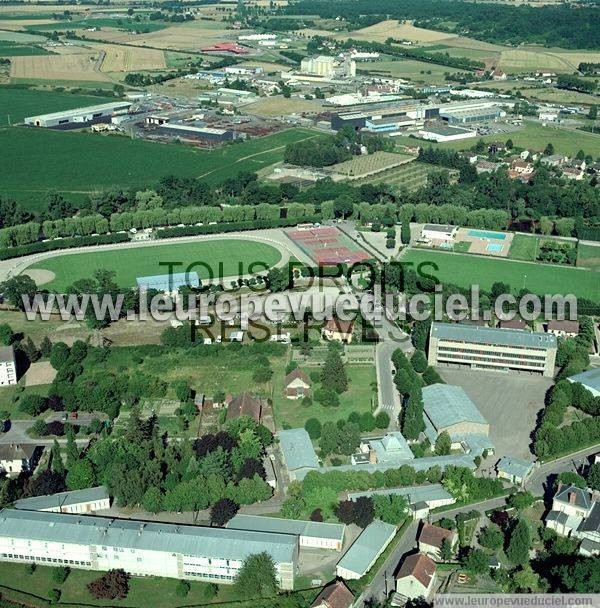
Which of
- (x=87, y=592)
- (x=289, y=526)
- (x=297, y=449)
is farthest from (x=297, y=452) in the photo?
(x=87, y=592)

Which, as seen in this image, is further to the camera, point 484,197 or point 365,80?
point 365,80

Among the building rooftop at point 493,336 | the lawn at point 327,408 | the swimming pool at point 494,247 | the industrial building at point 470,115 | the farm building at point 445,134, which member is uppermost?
the industrial building at point 470,115

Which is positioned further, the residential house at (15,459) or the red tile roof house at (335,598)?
the residential house at (15,459)

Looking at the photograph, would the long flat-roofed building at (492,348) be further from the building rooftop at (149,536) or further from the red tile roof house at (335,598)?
the red tile roof house at (335,598)

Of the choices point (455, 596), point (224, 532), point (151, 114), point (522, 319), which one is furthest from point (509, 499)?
point (151, 114)

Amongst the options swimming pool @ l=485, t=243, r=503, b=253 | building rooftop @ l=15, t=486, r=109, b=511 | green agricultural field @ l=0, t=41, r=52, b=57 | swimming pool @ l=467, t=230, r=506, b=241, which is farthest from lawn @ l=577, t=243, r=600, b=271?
→ green agricultural field @ l=0, t=41, r=52, b=57

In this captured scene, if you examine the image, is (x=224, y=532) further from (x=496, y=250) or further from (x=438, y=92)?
(x=438, y=92)

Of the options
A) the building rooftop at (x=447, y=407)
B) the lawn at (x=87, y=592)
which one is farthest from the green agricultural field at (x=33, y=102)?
the lawn at (x=87, y=592)

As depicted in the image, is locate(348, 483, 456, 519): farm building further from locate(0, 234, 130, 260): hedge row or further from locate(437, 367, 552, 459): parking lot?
locate(0, 234, 130, 260): hedge row
